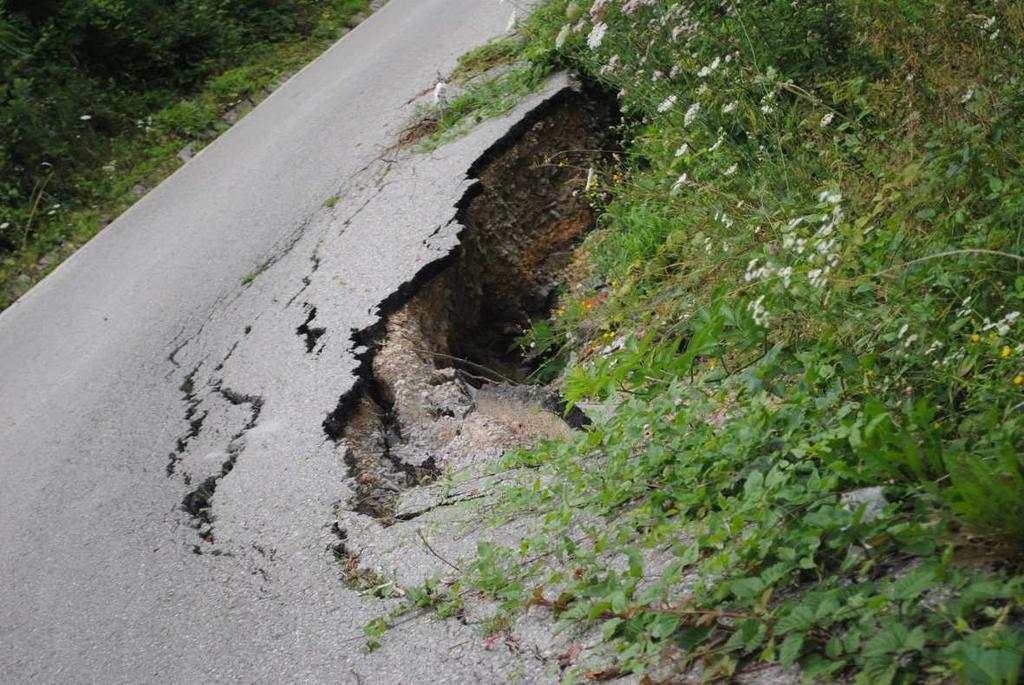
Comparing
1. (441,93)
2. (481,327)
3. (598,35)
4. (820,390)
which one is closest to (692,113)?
(598,35)

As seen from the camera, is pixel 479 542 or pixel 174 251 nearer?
pixel 479 542

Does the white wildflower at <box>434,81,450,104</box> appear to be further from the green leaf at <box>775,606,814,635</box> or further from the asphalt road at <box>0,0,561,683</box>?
the green leaf at <box>775,606,814,635</box>

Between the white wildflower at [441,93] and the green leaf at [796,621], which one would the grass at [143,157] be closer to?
the white wildflower at [441,93]

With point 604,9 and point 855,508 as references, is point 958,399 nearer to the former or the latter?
point 855,508

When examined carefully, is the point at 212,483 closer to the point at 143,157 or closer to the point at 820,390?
the point at 820,390

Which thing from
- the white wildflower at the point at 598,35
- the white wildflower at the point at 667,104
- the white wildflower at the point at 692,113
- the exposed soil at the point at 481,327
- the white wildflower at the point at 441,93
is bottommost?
the exposed soil at the point at 481,327

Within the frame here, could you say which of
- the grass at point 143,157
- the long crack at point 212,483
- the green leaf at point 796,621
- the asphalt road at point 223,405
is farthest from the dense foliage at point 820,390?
the grass at point 143,157

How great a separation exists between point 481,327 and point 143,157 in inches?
215

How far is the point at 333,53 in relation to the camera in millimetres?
10500

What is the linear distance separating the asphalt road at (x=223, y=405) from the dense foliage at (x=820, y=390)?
597 millimetres

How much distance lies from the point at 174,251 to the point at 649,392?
4.95m

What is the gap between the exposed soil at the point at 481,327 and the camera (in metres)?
4.40

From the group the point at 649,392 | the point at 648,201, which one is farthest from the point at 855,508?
the point at 648,201

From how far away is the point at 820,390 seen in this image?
9.48 feet
